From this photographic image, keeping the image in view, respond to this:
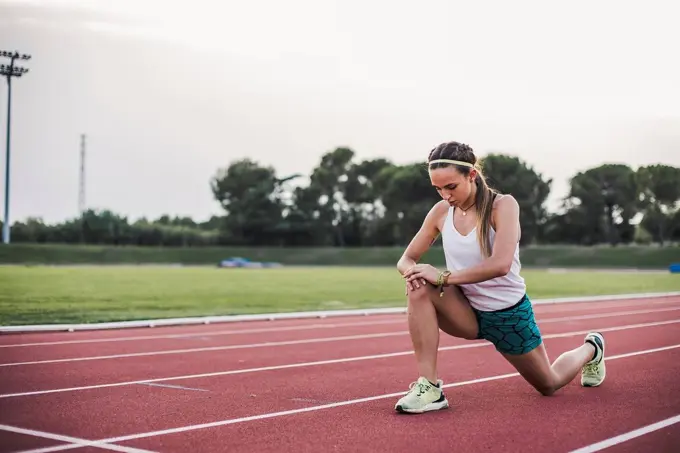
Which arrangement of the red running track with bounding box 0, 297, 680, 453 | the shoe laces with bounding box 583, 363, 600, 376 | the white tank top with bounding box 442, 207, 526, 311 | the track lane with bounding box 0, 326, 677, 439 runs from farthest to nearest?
the shoe laces with bounding box 583, 363, 600, 376 < the white tank top with bounding box 442, 207, 526, 311 < the track lane with bounding box 0, 326, 677, 439 < the red running track with bounding box 0, 297, 680, 453

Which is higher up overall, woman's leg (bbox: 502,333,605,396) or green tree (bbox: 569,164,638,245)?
green tree (bbox: 569,164,638,245)

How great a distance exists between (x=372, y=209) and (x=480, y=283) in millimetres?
88895

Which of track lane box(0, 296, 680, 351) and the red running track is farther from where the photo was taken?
track lane box(0, 296, 680, 351)

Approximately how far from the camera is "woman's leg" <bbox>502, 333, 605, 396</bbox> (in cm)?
573

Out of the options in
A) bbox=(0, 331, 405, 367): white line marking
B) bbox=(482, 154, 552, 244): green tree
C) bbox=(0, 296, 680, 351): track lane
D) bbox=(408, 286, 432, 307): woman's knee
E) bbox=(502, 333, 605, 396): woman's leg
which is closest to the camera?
bbox=(408, 286, 432, 307): woman's knee

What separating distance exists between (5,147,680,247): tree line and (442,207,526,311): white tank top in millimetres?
67036

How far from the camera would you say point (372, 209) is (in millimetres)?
94375

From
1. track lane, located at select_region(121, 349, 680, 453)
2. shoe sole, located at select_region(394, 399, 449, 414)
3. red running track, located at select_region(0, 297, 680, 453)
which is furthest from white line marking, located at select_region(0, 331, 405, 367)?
shoe sole, located at select_region(394, 399, 449, 414)

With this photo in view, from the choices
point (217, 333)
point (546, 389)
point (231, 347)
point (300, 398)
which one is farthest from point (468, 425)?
point (217, 333)

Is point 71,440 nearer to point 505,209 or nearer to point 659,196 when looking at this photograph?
point 505,209

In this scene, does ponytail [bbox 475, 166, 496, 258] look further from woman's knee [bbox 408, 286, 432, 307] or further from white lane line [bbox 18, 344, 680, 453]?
white lane line [bbox 18, 344, 680, 453]

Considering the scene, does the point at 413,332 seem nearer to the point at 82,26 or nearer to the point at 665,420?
the point at 665,420

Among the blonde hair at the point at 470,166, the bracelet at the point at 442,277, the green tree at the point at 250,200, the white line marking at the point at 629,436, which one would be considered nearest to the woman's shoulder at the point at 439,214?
the blonde hair at the point at 470,166

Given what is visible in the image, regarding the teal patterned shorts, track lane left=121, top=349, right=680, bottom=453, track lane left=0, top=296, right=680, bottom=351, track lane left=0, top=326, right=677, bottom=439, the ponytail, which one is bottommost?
track lane left=0, top=296, right=680, bottom=351
